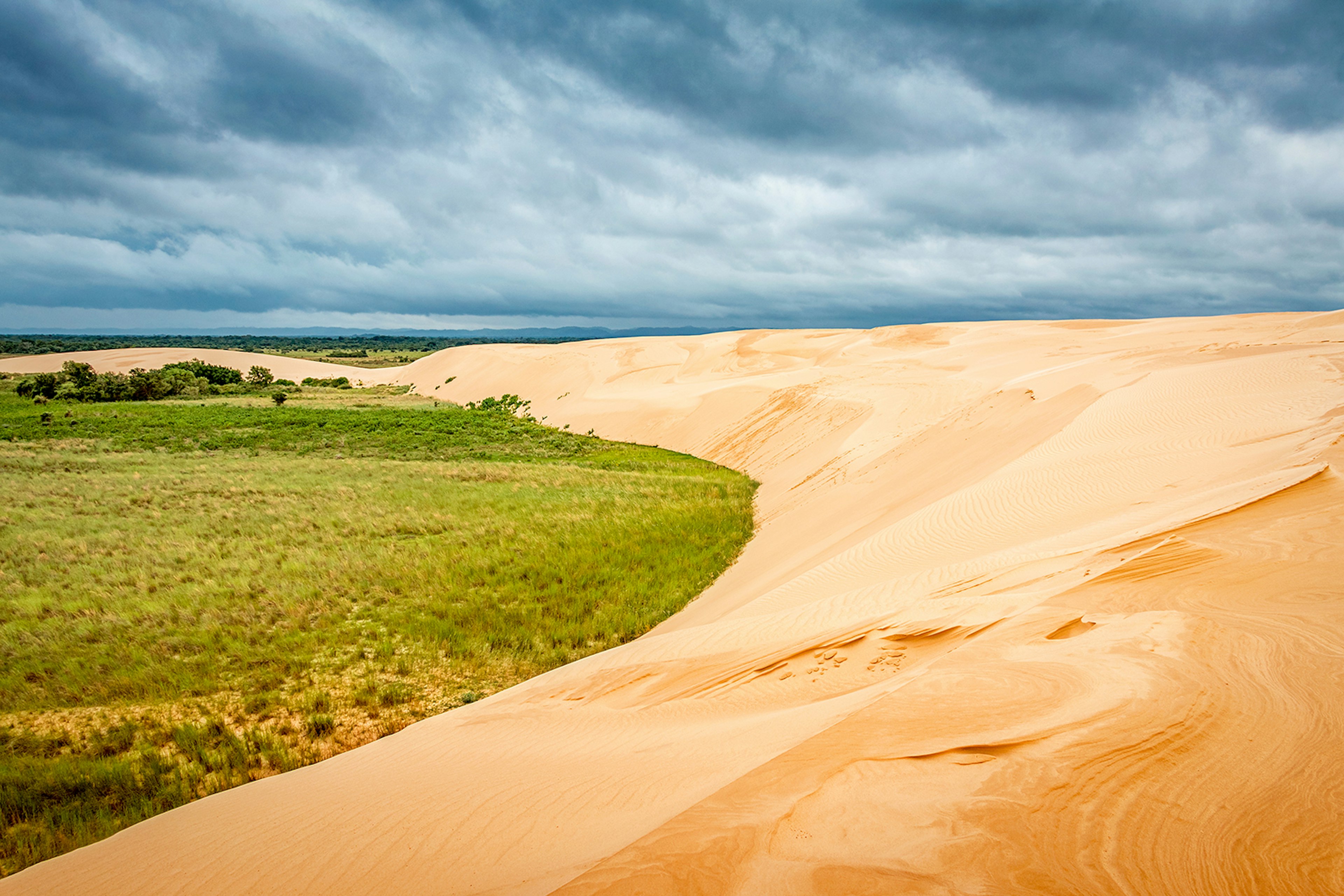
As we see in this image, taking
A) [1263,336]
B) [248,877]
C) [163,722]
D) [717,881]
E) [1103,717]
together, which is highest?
[1263,336]

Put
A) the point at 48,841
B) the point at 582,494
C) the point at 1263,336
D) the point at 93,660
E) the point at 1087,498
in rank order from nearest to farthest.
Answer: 1. the point at 48,841
2. the point at 93,660
3. the point at 1087,498
4. the point at 582,494
5. the point at 1263,336

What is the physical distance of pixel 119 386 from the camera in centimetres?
4225

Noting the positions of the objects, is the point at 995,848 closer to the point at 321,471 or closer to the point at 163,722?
the point at 163,722

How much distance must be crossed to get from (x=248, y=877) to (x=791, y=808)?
Answer: 3.11 meters

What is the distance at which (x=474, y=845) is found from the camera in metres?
3.77

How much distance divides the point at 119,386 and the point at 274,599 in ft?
146

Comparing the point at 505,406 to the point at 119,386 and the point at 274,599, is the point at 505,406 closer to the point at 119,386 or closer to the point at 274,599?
the point at 119,386

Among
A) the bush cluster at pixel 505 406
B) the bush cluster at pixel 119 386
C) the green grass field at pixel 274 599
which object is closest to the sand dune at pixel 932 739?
the green grass field at pixel 274 599

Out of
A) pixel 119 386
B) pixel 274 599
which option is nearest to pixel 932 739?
pixel 274 599

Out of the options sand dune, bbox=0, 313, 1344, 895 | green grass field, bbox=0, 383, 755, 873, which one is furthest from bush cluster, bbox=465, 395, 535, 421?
sand dune, bbox=0, 313, 1344, 895

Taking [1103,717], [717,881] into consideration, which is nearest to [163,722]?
[717,881]

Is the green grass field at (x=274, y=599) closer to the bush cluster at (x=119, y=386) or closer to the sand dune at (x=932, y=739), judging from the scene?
the sand dune at (x=932, y=739)

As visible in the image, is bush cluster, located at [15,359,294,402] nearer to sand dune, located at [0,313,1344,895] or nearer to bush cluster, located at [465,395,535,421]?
bush cluster, located at [465,395,535,421]

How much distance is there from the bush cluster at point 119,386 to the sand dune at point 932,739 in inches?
1857
